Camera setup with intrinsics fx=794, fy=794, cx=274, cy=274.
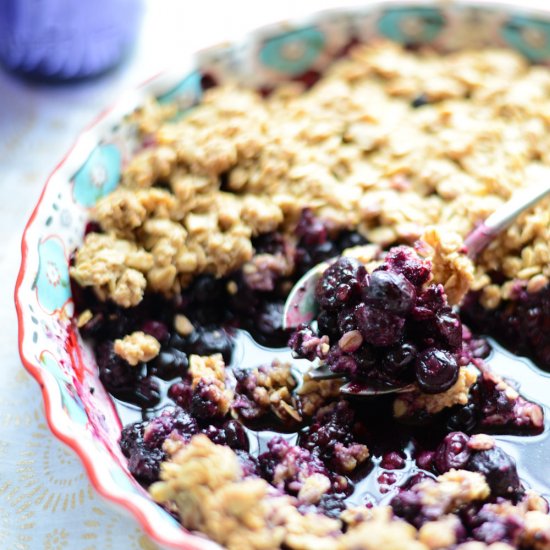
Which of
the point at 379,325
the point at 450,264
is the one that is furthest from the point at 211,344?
the point at 450,264

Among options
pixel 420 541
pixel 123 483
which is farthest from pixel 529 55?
pixel 123 483

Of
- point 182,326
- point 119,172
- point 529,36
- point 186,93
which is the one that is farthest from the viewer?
point 529,36

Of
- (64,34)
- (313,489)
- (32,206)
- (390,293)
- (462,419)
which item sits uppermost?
(64,34)

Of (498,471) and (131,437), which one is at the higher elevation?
(131,437)

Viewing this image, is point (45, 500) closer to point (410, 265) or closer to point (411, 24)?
point (410, 265)

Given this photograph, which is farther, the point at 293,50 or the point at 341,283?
the point at 293,50

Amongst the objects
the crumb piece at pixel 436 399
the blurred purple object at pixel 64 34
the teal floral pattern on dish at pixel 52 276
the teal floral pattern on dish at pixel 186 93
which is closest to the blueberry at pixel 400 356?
the crumb piece at pixel 436 399
